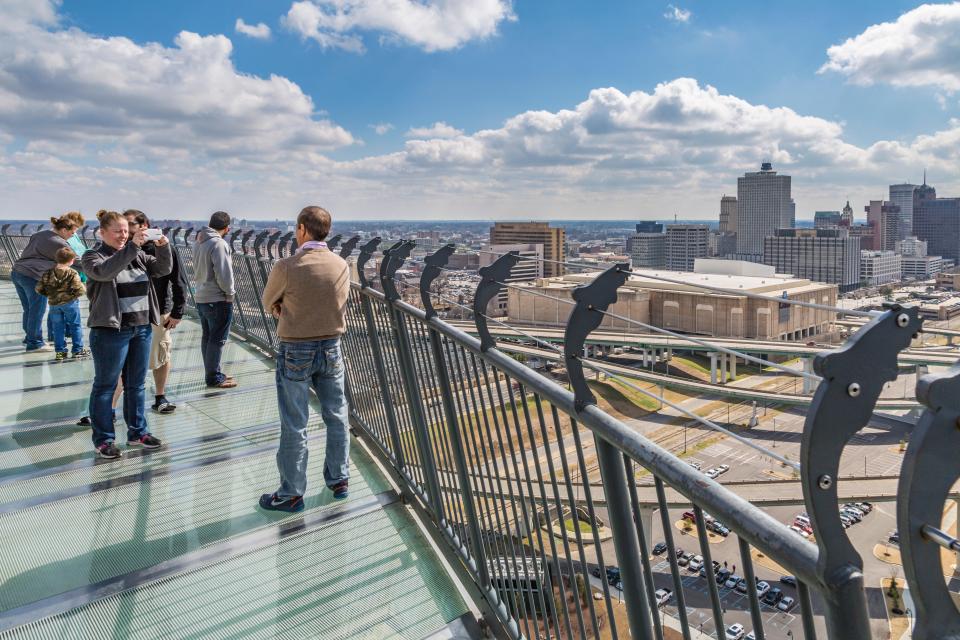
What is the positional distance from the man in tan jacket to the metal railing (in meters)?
0.30

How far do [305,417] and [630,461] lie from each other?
2306 millimetres

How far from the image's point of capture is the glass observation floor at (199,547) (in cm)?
255

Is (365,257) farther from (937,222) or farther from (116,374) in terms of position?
(937,222)

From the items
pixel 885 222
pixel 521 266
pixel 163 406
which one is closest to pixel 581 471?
pixel 521 266

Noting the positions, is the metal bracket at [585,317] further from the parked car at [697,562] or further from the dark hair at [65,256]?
the dark hair at [65,256]

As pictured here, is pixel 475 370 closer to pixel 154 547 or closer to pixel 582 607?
pixel 582 607

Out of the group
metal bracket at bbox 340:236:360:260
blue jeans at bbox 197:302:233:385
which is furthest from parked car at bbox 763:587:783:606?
blue jeans at bbox 197:302:233:385

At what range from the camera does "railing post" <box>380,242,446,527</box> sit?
10.4ft

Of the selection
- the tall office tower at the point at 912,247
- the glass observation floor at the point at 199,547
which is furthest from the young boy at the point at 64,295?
the tall office tower at the point at 912,247

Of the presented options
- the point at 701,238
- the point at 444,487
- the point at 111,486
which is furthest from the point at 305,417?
the point at 701,238

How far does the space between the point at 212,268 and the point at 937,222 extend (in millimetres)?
134945

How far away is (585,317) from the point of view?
1.58 meters

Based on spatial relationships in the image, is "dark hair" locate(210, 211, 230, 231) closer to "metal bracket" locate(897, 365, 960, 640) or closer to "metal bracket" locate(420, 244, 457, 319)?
"metal bracket" locate(420, 244, 457, 319)

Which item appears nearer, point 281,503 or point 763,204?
point 281,503
